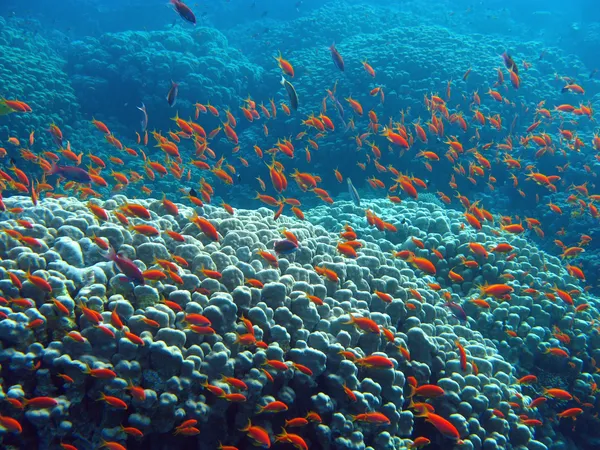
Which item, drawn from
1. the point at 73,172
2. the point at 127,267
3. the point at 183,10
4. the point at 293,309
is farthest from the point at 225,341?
the point at 183,10

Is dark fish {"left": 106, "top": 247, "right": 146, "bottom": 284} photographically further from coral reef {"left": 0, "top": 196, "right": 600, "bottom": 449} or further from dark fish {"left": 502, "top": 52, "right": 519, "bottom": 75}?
dark fish {"left": 502, "top": 52, "right": 519, "bottom": 75}

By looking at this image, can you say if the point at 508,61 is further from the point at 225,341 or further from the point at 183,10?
the point at 225,341

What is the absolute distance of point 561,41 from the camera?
24.2 m

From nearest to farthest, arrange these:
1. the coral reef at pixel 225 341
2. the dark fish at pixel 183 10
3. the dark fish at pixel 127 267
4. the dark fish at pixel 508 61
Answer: the coral reef at pixel 225 341 < the dark fish at pixel 127 267 < the dark fish at pixel 183 10 < the dark fish at pixel 508 61

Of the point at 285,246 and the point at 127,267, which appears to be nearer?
the point at 127,267

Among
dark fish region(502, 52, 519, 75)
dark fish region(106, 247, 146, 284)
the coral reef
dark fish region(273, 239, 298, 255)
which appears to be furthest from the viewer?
dark fish region(502, 52, 519, 75)

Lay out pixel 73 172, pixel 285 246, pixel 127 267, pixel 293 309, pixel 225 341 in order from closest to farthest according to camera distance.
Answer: pixel 127 267 → pixel 225 341 → pixel 293 309 → pixel 285 246 → pixel 73 172

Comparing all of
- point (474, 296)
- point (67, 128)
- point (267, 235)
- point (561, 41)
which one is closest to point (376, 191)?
point (474, 296)

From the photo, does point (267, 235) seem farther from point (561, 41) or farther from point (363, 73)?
point (561, 41)

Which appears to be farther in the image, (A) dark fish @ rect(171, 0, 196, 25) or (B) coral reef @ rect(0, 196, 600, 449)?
(A) dark fish @ rect(171, 0, 196, 25)

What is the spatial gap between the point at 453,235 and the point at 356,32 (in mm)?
18215

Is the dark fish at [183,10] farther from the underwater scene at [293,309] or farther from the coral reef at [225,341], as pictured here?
the coral reef at [225,341]

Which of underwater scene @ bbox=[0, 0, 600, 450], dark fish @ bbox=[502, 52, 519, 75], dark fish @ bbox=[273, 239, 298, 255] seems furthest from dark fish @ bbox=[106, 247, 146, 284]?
dark fish @ bbox=[502, 52, 519, 75]

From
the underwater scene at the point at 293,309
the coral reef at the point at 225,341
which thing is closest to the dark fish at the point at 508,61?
the underwater scene at the point at 293,309
